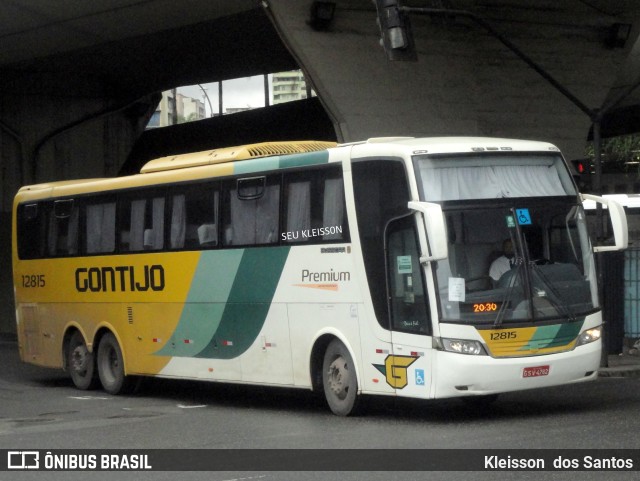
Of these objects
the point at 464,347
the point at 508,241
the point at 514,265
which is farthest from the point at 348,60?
the point at 464,347

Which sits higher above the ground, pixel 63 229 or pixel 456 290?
pixel 63 229

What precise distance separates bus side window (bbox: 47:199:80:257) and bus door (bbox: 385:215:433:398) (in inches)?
323

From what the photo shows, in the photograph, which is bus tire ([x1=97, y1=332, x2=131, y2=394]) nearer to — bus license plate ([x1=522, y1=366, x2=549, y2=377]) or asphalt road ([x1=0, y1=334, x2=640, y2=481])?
asphalt road ([x1=0, y1=334, x2=640, y2=481])

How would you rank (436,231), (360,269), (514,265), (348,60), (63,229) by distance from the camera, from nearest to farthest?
1. (436,231)
2. (514,265)
3. (360,269)
4. (63,229)
5. (348,60)

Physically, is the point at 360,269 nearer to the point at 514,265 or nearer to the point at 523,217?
the point at 514,265

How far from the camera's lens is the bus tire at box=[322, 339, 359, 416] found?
48.7 feet

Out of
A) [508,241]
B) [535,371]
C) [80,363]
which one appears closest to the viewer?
[535,371]

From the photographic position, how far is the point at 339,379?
49.8 ft

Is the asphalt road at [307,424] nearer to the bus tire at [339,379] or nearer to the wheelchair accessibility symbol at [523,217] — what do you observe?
the bus tire at [339,379]

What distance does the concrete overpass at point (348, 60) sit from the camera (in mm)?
26453

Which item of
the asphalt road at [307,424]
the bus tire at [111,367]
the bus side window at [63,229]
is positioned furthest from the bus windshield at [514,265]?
the bus side window at [63,229]

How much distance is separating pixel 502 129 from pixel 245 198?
43.2 feet

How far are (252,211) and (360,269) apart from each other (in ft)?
8.11

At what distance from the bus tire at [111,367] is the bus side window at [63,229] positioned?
1652 millimetres
